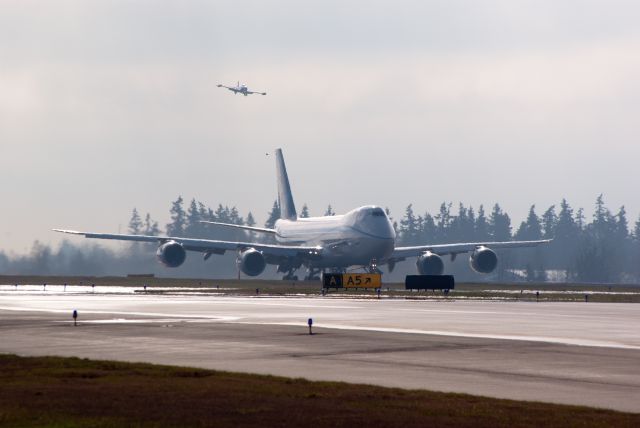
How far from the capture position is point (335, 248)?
121m

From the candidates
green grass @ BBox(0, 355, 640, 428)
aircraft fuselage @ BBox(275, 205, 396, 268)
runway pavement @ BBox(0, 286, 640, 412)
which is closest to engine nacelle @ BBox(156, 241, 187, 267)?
aircraft fuselage @ BBox(275, 205, 396, 268)

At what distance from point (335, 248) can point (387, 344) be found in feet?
285

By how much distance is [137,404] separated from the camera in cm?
1938

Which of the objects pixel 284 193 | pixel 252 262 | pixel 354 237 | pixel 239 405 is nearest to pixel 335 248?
pixel 354 237

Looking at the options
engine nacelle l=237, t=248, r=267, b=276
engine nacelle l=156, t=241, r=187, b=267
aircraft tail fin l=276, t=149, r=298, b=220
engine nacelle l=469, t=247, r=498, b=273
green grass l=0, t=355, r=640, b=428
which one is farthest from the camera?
aircraft tail fin l=276, t=149, r=298, b=220

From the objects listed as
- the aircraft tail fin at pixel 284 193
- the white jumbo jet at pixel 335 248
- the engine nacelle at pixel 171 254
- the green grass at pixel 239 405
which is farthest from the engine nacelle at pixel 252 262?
the green grass at pixel 239 405

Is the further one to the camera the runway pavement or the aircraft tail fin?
the aircraft tail fin

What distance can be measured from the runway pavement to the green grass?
5.54 ft

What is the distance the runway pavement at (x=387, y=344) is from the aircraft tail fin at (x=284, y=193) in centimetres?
8906

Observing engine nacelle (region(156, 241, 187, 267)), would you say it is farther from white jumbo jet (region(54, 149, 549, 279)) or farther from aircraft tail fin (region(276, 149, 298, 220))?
aircraft tail fin (region(276, 149, 298, 220))

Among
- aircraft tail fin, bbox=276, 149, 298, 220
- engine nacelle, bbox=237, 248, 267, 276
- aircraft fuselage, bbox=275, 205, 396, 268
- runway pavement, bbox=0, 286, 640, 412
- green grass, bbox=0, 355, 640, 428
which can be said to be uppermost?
aircraft tail fin, bbox=276, 149, 298, 220

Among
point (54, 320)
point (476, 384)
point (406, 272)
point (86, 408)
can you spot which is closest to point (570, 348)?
point (476, 384)

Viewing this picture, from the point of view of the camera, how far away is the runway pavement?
24250mm

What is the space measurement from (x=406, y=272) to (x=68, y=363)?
152055mm
